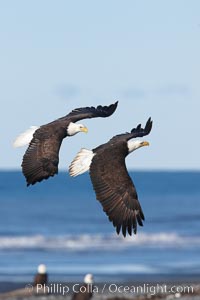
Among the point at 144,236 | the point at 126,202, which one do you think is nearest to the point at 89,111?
the point at 126,202

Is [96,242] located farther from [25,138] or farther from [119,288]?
[25,138]

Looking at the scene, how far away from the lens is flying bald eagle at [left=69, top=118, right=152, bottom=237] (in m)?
16.4

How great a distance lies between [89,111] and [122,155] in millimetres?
1606

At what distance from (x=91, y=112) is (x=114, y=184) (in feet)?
5.49

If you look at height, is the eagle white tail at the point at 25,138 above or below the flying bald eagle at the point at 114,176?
above

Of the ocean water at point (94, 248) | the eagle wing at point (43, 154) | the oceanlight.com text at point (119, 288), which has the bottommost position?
the eagle wing at point (43, 154)

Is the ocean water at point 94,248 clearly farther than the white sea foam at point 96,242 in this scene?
No

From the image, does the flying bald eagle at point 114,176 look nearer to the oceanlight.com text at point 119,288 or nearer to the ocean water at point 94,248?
the oceanlight.com text at point 119,288

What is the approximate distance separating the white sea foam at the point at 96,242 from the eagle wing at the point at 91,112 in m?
16.1

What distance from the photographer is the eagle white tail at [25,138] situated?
678 inches

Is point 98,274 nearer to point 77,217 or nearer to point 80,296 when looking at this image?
point 80,296

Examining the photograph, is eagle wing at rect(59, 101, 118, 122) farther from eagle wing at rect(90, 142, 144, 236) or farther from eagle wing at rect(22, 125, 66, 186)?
eagle wing at rect(90, 142, 144, 236)

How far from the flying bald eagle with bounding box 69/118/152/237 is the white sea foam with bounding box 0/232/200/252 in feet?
57.6

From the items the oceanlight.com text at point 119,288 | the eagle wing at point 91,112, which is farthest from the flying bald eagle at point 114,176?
the oceanlight.com text at point 119,288
